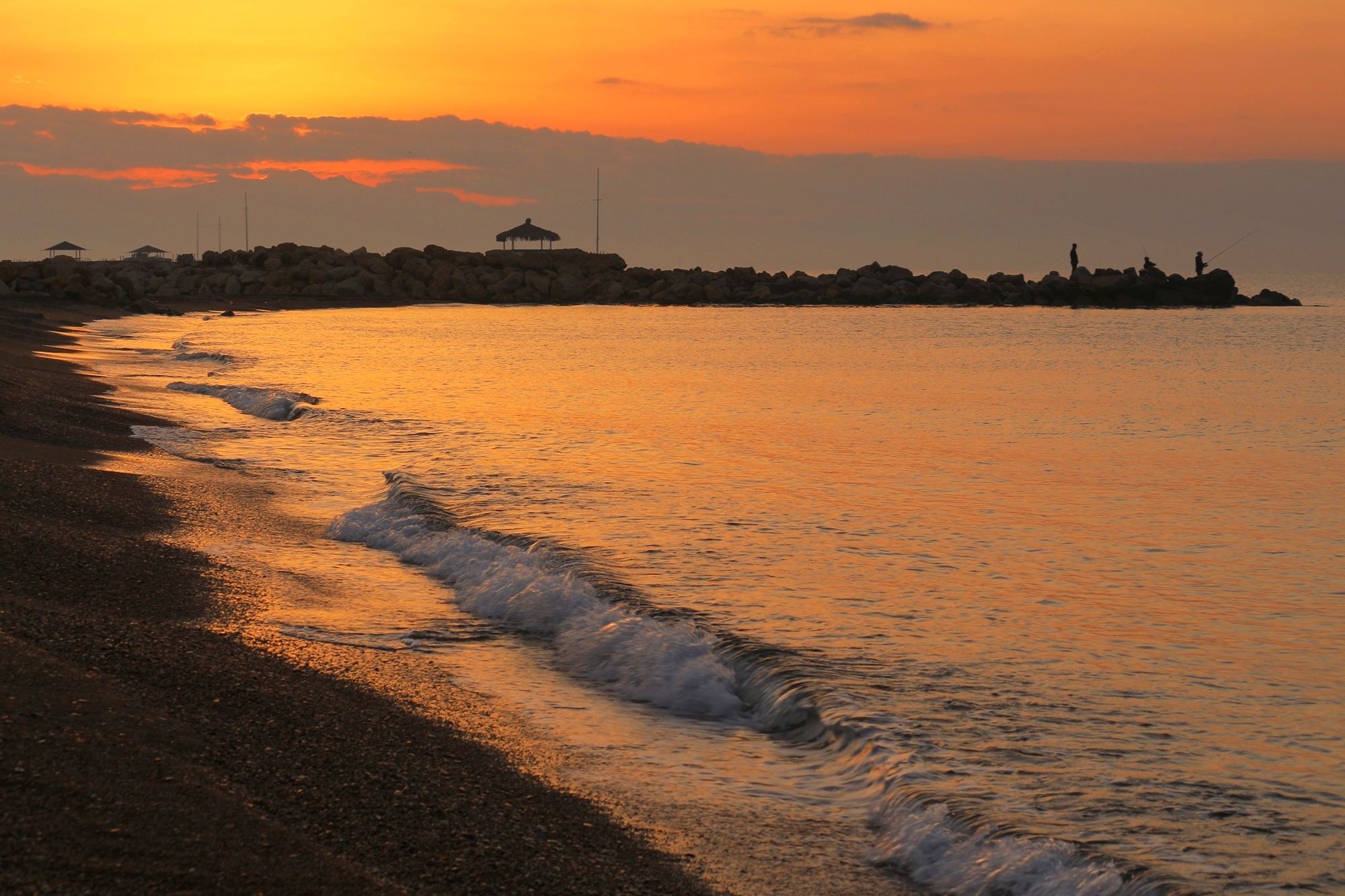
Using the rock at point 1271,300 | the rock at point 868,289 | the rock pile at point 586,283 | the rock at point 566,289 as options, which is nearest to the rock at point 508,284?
the rock pile at point 586,283

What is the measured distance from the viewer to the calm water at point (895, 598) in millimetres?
4895

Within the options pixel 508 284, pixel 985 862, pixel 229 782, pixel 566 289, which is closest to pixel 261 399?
pixel 229 782

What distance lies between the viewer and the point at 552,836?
4.34 m

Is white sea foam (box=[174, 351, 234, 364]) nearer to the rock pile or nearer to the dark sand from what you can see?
the dark sand

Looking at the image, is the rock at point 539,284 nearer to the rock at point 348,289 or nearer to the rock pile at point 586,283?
the rock pile at point 586,283

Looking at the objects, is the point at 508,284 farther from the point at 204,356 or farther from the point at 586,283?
the point at 204,356

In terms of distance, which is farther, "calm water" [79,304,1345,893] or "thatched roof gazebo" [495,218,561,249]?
"thatched roof gazebo" [495,218,561,249]

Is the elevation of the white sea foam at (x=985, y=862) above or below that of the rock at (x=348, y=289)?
below

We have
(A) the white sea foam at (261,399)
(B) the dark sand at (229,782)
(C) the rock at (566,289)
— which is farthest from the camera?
(C) the rock at (566,289)

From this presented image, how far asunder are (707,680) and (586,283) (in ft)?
216

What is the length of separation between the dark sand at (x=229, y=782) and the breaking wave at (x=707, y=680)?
1.11m

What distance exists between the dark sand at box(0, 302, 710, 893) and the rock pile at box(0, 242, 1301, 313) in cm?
5888

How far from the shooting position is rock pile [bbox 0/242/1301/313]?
213 feet

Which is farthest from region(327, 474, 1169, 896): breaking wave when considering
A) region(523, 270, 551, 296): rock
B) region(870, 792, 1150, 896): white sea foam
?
region(523, 270, 551, 296): rock
